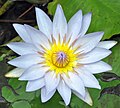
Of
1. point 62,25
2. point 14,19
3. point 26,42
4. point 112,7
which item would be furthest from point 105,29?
point 14,19

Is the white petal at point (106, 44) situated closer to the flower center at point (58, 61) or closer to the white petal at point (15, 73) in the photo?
the flower center at point (58, 61)

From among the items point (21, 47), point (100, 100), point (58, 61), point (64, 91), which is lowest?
point (100, 100)

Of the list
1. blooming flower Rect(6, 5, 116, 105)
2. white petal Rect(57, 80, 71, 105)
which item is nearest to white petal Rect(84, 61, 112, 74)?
blooming flower Rect(6, 5, 116, 105)

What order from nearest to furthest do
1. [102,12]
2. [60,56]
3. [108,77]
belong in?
1. [60,56]
2. [108,77]
3. [102,12]

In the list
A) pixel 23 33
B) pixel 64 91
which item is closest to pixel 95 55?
pixel 64 91

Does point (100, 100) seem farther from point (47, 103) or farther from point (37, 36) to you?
point (37, 36)

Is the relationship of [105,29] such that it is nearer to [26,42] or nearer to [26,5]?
[26,42]
